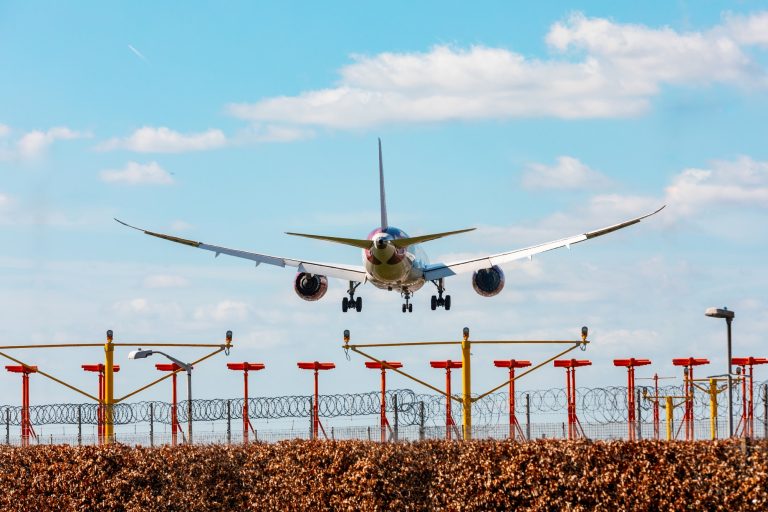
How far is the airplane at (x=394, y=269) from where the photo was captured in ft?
229

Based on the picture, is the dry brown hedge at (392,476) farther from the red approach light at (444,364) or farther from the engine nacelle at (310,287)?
the engine nacelle at (310,287)

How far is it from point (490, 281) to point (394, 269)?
7662mm

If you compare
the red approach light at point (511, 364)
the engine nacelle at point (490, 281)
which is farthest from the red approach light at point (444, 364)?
the engine nacelle at point (490, 281)

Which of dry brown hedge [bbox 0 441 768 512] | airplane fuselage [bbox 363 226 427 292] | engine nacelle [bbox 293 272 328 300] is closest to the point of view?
dry brown hedge [bbox 0 441 768 512]

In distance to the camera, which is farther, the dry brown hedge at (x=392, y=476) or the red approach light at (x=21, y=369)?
the red approach light at (x=21, y=369)

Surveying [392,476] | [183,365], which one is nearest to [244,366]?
[183,365]

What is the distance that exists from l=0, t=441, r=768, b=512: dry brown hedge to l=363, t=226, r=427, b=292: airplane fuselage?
25.2 m

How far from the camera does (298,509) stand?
132ft

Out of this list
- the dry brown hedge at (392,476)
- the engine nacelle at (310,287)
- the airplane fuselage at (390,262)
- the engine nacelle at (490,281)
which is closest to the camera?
the dry brown hedge at (392,476)

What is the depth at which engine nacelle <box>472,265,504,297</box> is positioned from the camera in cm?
7581

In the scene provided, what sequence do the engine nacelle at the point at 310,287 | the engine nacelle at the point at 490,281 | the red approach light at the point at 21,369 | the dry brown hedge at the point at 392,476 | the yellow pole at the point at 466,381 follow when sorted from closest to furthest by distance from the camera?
the dry brown hedge at the point at 392,476 < the yellow pole at the point at 466,381 < the red approach light at the point at 21,369 < the engine nacelle at the point at 490,281 < the engine nacelle at the point at 310,287

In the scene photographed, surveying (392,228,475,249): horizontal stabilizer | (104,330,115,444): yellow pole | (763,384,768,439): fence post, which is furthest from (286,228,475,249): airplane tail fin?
(763,384,768,439): fence post

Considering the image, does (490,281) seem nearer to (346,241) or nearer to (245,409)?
(346,241)

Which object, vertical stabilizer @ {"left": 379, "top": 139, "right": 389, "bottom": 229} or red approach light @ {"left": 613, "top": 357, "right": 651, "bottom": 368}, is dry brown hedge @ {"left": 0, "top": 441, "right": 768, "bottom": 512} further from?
vertical stabilizer @ {"left": 379, "top": 139, "right": 389, "bottom": 229}
